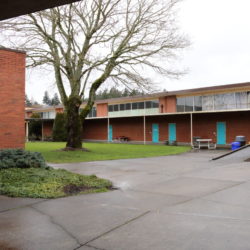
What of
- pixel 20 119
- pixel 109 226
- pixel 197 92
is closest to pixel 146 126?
pixel 197 92

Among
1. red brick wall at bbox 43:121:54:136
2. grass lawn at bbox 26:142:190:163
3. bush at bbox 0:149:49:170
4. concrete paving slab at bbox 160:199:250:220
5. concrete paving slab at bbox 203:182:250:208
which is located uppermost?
red brick wall at bbox 43:121:54:136

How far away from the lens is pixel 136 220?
454 cm

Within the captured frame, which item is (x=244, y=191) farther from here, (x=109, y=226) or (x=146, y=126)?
(x=146, y=126)

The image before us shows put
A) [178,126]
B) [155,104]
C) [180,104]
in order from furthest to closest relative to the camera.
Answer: [155,104] < [180,104] < [178,126]

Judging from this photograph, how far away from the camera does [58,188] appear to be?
6801mm

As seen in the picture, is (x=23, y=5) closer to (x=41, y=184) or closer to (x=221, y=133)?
(x=41, y=184)

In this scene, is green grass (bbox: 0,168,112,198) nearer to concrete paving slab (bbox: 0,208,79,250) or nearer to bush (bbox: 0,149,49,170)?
bush (bbox: 0,149,49,170)

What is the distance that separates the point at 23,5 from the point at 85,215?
3315mm

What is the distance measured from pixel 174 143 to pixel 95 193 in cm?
2266

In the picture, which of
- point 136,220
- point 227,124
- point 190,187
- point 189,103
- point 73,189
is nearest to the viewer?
point 136,220

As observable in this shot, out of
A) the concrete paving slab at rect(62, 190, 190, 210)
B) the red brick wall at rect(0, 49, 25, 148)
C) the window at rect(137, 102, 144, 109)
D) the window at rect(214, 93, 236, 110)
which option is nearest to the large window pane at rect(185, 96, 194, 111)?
the window at rect(214, 93, 236, 110)

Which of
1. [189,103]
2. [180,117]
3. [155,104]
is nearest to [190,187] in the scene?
[180,117]

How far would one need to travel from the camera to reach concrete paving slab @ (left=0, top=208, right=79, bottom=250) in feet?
Answer: 11.7

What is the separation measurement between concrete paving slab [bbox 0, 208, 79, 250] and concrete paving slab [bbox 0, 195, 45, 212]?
1.27ft
